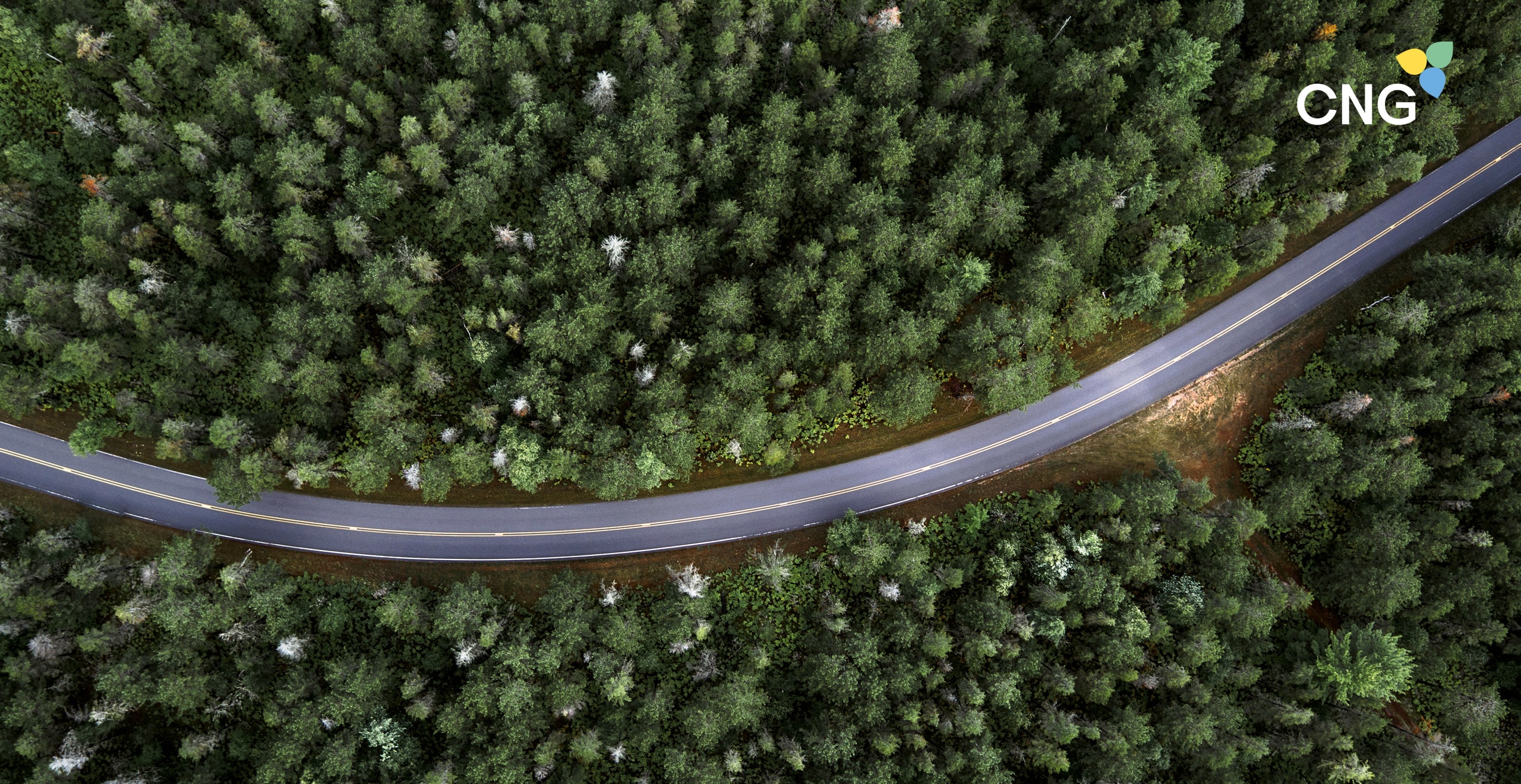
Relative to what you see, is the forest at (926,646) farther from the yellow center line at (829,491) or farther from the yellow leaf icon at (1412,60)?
the yellow leaf icon at (1412,60)

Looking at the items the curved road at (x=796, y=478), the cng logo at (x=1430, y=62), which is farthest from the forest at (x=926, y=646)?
the cng logo at (x=1430, y=62)

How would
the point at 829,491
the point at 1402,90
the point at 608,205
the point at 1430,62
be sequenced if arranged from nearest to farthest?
1. the point at 608,205
2. the point at 1430,62
3. the point at 1402,90
4. the point at 829,491

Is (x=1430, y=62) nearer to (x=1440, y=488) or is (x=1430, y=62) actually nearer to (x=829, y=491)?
(x=1440, y=488)

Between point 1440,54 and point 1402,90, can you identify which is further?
point 1402,90

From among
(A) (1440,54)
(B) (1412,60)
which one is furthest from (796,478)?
(A) (1440,54)

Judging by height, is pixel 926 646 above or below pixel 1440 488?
below
